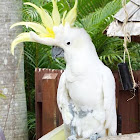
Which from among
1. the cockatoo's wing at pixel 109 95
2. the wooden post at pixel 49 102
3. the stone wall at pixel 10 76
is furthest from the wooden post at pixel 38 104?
the cockatoo's wing at pixel 109 95

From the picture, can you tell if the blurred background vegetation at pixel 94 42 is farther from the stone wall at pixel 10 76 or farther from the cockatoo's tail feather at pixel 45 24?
the cockatoo's tail feather at pixel 45 24

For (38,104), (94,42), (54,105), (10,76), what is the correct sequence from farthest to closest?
(94,42) < (38,104) < (54,105) < (10,76)

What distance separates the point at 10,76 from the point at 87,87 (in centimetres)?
172

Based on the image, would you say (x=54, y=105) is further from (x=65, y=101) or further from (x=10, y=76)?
(x=65, y=101)

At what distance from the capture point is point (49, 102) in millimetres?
5289

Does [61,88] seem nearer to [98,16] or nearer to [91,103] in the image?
[91,103]

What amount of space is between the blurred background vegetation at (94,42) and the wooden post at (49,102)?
2.94ft

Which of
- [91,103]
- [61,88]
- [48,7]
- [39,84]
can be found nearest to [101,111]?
[91,103]

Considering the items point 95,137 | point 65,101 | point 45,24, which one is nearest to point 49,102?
point 65,101

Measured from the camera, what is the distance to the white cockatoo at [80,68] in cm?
362

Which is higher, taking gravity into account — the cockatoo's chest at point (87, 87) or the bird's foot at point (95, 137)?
the cockatoo's chest at point (87, 87)

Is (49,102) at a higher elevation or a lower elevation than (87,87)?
lower

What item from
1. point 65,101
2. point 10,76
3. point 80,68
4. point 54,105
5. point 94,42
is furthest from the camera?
point 94,42

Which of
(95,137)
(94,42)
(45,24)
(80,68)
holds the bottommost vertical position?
(95,137)
